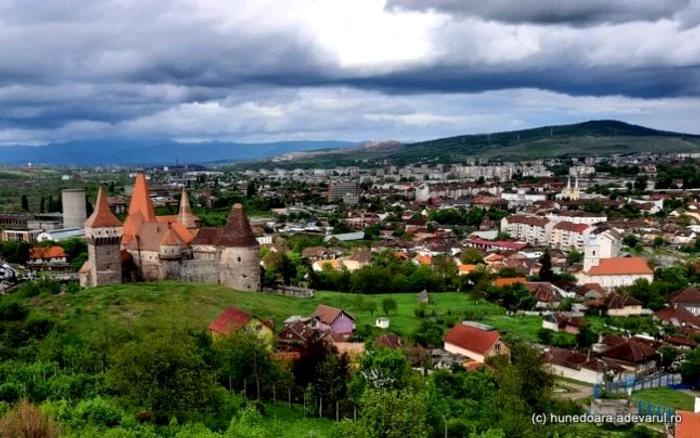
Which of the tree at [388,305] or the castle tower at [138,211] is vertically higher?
the castle tower at [138,211]

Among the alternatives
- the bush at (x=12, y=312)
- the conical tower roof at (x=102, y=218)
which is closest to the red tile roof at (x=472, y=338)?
the conical tower roof at (x=102, y=218)

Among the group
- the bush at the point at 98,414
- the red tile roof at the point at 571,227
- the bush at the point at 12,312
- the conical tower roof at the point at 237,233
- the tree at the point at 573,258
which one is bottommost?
the tree at the point at 573,258

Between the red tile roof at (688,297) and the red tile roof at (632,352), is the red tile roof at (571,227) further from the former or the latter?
the red tile roof at (632,352)

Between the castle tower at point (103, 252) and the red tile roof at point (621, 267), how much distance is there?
38585mm

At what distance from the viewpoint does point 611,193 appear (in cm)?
11975

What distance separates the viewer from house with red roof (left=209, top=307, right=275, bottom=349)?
29.3 metres

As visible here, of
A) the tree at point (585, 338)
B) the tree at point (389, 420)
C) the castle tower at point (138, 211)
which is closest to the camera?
the tree at point (389, 420)

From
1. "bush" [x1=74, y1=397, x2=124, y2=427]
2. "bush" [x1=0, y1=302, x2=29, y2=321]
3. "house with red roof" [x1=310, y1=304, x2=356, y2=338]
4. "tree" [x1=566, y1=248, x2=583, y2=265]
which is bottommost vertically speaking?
"tree" [x1=566, y1=248, x2=583, y2=265]

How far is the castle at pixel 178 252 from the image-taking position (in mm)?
41844

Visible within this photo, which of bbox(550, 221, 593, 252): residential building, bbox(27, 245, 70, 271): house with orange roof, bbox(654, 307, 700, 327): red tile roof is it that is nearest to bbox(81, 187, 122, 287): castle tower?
bbox(27, 245, 70, 271): house with orange roof

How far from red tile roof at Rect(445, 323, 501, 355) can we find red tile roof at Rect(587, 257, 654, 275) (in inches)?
920

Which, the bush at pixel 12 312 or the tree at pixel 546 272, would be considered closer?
the bush at pixel 12 312

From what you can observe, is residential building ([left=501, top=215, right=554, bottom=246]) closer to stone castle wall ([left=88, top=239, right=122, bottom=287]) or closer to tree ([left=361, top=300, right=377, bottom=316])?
tree ([left=361, top=300, right=377, bottom=316])

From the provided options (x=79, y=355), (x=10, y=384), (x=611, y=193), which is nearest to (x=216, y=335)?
(x=79, y=355)
